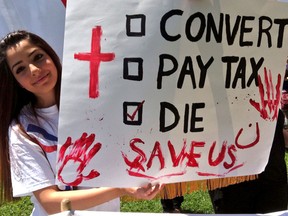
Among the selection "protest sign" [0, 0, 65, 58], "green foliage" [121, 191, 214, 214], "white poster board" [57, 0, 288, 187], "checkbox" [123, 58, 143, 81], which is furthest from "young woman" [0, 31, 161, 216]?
"green foliage" [121, 191, 214, 214]

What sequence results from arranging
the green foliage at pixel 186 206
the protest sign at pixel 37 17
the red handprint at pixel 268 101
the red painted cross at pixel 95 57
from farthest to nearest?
the green foliage at pixel 186 206 < the protest sign at pixel 37 17 < the red handprint at pixel 268 101 < the red painted cross at pixel 95 57

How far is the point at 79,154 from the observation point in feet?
3.42

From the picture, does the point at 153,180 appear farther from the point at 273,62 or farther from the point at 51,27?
the point at 51,27

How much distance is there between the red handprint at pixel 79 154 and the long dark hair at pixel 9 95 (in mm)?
254

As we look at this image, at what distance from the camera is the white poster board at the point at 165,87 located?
101 cm

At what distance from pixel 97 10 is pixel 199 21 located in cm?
21

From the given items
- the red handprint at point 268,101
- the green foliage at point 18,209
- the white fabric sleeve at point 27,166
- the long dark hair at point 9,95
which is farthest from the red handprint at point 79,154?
the green foliage at point 18,209

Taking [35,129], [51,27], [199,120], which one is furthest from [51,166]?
[51,27]

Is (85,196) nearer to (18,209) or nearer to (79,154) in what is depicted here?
(79,154)

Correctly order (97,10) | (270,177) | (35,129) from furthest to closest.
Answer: (270,177)
(35,129)
(97,10)

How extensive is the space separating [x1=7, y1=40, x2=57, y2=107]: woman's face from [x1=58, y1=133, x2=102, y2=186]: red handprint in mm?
214

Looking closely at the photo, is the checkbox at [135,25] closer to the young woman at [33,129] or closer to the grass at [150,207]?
the young woman at [33,129]

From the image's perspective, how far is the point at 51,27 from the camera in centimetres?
173

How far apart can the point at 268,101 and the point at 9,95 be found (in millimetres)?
635
